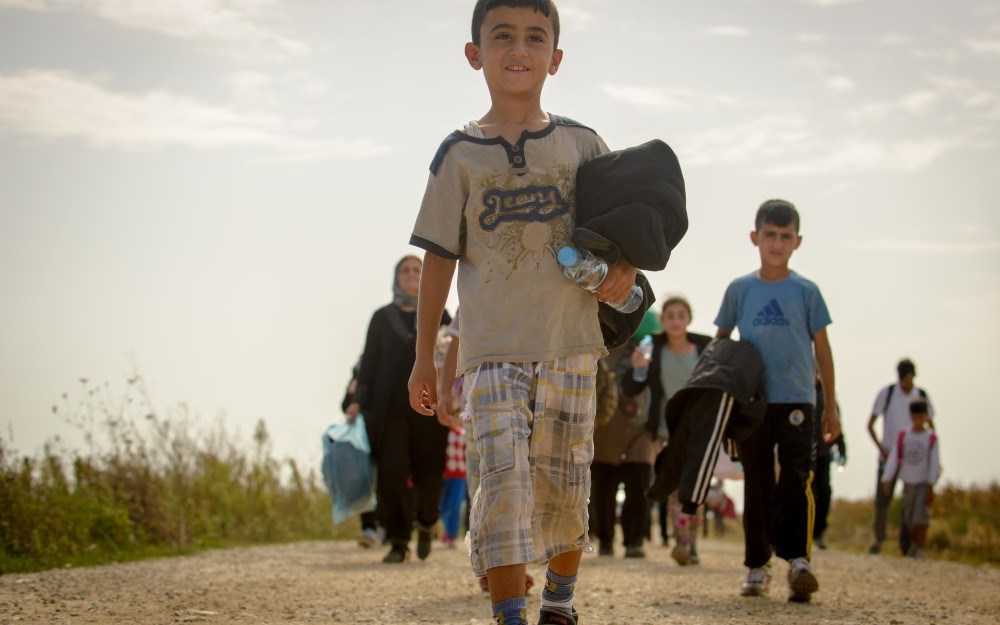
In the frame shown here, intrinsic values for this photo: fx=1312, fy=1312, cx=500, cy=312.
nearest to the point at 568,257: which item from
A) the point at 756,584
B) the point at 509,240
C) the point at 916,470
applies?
the point at 509,240

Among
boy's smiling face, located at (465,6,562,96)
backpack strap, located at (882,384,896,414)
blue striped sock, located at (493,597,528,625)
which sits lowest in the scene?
blue striped sock, located at (493,597,528,625)

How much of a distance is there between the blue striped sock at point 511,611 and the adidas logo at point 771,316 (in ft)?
11.9

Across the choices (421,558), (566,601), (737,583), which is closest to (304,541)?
(421,558)

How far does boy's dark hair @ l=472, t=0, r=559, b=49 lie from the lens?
493 cm

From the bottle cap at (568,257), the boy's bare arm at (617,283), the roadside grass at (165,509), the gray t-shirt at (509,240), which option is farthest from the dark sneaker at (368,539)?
the bottle cap at (568,257)

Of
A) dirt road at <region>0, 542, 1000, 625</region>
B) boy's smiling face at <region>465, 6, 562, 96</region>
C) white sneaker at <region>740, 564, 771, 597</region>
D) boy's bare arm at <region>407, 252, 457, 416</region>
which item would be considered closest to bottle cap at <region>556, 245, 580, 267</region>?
boy's bare arm at <region>407, 252, 457, 416</region>

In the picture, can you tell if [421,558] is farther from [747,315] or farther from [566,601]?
[566,601]

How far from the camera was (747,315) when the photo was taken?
7.87m

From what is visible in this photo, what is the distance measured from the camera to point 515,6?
4934 mm

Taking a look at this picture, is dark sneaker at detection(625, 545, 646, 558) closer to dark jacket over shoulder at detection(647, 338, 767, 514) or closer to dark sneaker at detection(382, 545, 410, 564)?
dark sneaker at detection(382, 545, 410, 564)

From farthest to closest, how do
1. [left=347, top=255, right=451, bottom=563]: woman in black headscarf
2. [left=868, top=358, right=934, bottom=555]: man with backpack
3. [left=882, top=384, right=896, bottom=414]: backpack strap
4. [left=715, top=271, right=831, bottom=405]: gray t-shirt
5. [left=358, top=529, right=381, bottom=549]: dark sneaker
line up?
[left=882, top=384, right=896, bottom=414]: backpack strap → [left=868, top=358, right=934, bottom=555]: man with backpack → [left=358, top=529, right=381, bottom=549]: dark sneaker → [left=347, top=255, right=451, bottom=563]: woman in black headscarf → [left=715, top=271, right=831, bottom=405]: gray t-shirt

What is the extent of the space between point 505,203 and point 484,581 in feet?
11.3

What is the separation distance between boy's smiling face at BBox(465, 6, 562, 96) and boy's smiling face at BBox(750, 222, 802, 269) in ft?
10.7

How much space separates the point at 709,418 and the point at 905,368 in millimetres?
8250
